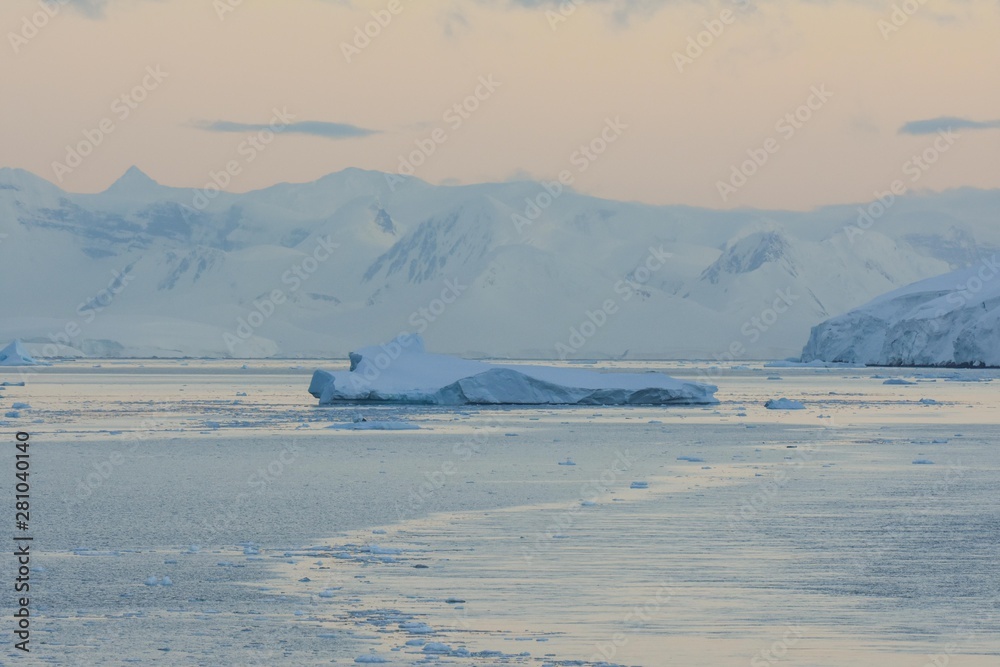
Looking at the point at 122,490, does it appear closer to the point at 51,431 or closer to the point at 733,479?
the point at 733,479

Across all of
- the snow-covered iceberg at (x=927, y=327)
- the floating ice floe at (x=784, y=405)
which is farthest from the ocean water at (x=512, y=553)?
the snow-covered iceberg at (x=927, y=327)

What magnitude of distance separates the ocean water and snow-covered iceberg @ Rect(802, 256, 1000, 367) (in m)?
64.1

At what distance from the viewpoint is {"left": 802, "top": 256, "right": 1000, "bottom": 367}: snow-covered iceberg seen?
294ft

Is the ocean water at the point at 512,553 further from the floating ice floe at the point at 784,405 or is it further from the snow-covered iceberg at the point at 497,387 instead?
the snow-covered iceberg at the point at 497,387

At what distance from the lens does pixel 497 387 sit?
4591 centimetres

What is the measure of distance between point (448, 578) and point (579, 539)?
2541 millimetres

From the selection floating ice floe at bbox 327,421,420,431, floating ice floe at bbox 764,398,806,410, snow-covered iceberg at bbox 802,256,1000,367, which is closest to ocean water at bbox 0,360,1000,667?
floating ice floe at bbox 327,421,420,431

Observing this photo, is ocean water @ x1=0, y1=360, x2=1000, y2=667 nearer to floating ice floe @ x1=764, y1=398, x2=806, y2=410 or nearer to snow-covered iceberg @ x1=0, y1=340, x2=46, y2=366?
floating ice floe @ x1=764, y1=398, x2=806, y2=410

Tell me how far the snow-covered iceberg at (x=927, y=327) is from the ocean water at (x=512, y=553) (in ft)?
210

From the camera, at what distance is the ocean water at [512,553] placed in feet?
31.6

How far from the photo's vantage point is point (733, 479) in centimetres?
2064

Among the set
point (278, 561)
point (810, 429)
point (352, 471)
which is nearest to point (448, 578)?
point (278, 561)

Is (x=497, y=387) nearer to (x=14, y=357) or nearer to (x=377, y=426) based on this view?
(x=377, y=426)

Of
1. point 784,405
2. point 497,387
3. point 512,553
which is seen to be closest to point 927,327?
point 784,405
